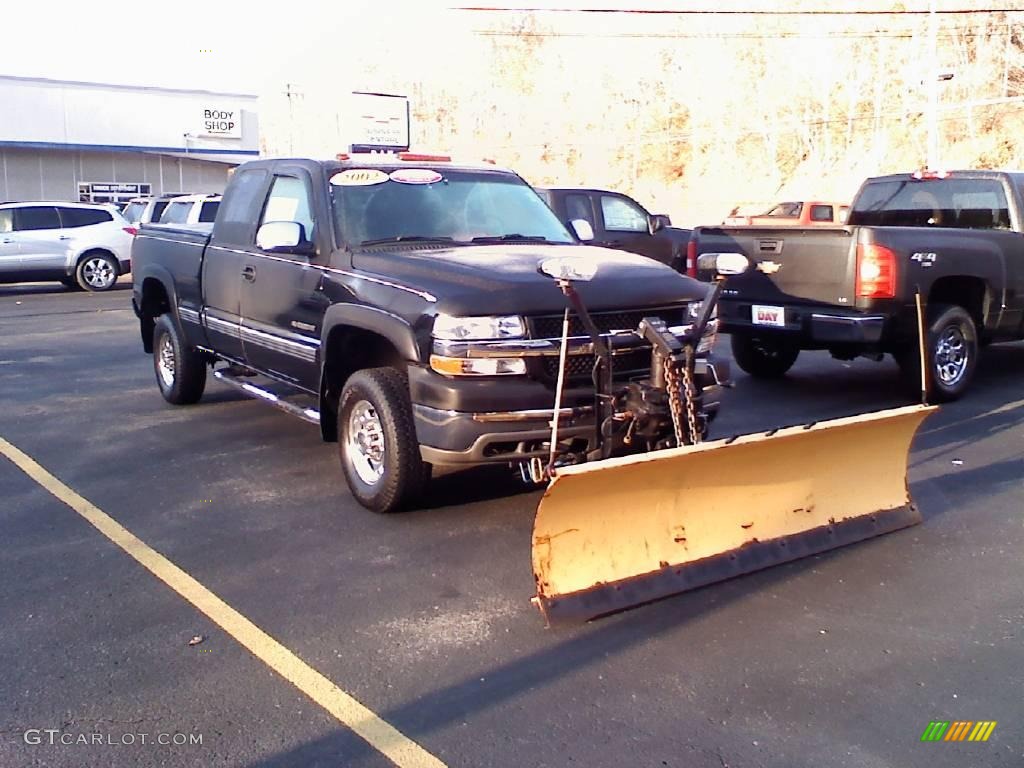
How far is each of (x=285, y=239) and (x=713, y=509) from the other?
120 inches

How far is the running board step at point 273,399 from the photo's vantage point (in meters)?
6.84

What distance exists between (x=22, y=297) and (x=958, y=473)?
19.1 meters

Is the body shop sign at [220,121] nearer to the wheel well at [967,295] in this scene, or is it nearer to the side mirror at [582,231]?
the wheel well at [967,295]

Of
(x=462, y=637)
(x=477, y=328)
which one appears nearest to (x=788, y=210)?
(x=477, y=328)

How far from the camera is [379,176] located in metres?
6.76

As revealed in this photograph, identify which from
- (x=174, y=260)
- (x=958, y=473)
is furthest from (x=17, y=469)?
(x=958, y=473)

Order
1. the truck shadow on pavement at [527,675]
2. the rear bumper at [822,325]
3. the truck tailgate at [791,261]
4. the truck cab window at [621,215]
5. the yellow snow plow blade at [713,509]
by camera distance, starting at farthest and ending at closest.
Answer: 1. the truck cab window at [621,215]
2. the truck tailgate at [791,261]
3. the rear bumper at [822,325]
4. the yellow snow plow blade at [713,509]
5. the truck shadow on pavement at [527,675]

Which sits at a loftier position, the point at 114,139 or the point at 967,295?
the point at 114,139

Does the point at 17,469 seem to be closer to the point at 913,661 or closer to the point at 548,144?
the point at 913,661

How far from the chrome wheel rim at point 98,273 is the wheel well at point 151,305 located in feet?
44.5

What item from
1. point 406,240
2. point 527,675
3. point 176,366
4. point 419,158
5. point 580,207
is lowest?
point 527,675

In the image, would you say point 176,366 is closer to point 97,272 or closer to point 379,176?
point 379,176

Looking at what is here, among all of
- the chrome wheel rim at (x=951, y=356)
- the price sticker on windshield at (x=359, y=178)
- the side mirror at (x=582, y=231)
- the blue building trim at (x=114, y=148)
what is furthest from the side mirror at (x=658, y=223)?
the blue building trim at (x=114, y=148)

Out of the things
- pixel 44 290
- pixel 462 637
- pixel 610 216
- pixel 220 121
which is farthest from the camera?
pixel 220 121
